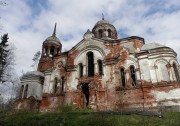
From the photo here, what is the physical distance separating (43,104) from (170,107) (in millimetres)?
12675

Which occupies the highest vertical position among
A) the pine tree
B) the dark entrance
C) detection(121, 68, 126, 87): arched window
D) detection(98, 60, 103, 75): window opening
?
the pine tree

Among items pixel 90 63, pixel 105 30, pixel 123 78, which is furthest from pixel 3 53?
pixel 123 78

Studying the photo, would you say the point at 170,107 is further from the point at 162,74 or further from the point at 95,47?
the point at 95,47

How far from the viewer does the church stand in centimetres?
1728

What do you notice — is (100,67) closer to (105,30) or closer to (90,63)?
(90,63)

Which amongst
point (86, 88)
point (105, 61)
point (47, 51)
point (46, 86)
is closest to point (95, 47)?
point (105, 61)

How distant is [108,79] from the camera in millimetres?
19016

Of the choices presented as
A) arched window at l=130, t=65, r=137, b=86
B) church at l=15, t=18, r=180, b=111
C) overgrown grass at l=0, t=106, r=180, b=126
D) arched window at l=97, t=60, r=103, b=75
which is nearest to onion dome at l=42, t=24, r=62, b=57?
church at l=15, t=18, r=180, b=111

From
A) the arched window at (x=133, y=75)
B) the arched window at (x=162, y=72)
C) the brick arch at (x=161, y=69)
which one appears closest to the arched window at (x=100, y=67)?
the arched window at (x=133, y=75)

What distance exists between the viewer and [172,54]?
18547 millimetres

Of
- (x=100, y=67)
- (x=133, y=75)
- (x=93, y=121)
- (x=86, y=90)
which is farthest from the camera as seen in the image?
(x=100, y=67)

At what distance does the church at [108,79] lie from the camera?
17281 mm

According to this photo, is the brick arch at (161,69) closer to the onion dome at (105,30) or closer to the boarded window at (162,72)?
the boarded window at (162,72)

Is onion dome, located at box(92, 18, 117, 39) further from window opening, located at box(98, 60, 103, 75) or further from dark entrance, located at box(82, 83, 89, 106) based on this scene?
dark entrance, located at box(82, 83, 89, 106)
